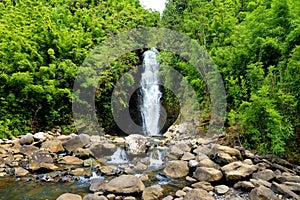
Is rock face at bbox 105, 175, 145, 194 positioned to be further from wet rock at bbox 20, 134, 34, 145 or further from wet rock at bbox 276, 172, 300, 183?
wet rock at bbox 20, 134, 34, 145

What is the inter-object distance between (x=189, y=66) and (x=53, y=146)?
212 inches

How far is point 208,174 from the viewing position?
17.2 feet

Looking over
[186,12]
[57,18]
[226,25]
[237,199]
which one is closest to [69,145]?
[237,199]

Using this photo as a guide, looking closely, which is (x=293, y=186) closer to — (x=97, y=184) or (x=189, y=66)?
(x=97, y=184)

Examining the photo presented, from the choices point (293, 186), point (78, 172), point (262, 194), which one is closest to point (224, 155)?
point (293, 186)

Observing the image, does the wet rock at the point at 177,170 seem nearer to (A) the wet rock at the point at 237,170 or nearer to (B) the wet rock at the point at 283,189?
(A) the wet rock at the point at 237,170

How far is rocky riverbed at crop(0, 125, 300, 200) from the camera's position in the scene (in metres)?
4.72

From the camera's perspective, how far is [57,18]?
43.6 feet

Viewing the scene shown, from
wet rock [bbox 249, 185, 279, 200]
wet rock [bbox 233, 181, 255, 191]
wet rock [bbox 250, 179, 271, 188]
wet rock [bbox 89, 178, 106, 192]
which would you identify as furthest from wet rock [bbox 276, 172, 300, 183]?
wet rock [bbox 89, 178, 106, 192]

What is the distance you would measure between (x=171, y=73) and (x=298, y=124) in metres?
6.73

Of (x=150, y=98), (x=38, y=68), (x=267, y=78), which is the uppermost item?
(x=38, y=68)

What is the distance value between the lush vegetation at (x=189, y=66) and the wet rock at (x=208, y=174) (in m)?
1.31

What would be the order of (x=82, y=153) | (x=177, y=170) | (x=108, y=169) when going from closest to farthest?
(x=177, y=170) → (x=108, y=169) → (x=82, y=153)

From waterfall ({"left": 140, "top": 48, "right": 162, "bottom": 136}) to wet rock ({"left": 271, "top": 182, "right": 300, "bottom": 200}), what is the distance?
24.5 ft
